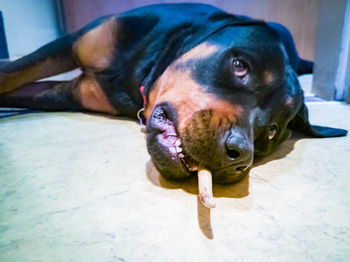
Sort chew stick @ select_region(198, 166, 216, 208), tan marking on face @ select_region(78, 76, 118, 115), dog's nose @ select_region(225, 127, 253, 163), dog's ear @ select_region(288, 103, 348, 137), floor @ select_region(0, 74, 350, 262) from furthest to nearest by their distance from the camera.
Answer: tan marking on face @ select_region(78, 76, 118, 115)
dog's ear @ select_region(288, 103, 348, 137)
dog's nose @ select_region(225, 127, 253, 163)
chew stick @ select_region(198, 166, 216, 208)
floor @ select_region(0, 74, 350, 262)

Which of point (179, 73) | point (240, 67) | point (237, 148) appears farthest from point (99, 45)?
point (237, 148)

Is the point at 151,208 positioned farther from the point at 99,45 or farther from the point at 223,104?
the point at 99,45

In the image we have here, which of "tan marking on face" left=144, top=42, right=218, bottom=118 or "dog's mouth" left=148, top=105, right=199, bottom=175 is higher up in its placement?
"tan marking on face" left=144, top=42, right=218, bottom=118

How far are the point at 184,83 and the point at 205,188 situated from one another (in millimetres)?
650

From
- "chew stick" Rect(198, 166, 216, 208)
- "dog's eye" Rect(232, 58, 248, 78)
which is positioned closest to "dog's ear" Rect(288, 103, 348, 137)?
"dog's eye" Rect(232, 58, 248, 78)

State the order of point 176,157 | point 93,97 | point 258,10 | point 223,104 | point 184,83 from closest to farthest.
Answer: point 176,157
point 223,104
point 184,83
point 93,97
point 258,10

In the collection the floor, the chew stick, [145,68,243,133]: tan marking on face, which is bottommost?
the floor

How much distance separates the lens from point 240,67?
5.31ft

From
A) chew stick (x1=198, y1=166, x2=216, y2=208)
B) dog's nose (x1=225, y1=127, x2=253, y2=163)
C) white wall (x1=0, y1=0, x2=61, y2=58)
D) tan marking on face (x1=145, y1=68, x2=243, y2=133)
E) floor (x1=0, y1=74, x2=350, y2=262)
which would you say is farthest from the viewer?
white wall (x1=0, y1=0, x2=61, y2=58)

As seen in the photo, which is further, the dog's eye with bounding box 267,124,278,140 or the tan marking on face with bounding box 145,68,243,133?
the dog's eye with bounding box 267,124,278,140

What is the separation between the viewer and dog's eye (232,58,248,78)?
1.60 m

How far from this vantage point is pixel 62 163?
1.60 metres

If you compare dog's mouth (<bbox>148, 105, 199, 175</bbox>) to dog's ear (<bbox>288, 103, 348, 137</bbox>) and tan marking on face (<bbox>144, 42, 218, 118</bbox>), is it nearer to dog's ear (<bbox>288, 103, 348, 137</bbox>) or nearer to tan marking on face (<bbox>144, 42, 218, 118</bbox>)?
tan marking on face (<bbox>144, 42, 218, 118</bbox>)

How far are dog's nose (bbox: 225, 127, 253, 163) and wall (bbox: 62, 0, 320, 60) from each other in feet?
15.3
